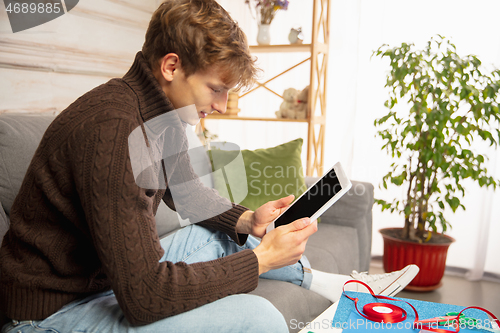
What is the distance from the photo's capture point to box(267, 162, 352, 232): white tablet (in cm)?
92

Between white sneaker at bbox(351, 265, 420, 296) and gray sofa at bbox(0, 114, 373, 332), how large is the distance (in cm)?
15

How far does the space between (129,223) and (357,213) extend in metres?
1.42

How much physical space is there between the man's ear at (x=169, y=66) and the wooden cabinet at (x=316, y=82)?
1640mm

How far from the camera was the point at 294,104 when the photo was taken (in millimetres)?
2498

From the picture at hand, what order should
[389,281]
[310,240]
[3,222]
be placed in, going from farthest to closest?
[310,240], [389,281], [3,222]

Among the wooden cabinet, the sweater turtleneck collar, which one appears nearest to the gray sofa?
the sweater turtleneck collar

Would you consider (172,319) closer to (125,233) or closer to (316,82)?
(125,233)

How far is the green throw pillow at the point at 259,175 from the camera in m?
1.84

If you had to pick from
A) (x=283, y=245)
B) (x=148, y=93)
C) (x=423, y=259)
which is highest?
(x=148, y=93)

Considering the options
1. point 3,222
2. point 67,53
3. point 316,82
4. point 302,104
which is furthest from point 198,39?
point 316,82

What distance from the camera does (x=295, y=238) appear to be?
33.2 inches

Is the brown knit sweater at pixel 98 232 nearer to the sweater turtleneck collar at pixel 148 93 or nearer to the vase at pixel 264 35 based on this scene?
the sweater turtleneck collar at pixel 148 93

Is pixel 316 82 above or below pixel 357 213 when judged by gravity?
above

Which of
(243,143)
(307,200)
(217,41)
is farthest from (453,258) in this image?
(217,41)
